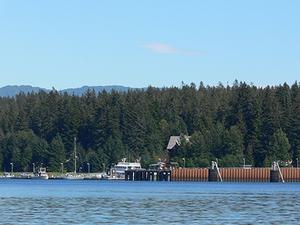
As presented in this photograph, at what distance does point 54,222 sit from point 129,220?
5341mm

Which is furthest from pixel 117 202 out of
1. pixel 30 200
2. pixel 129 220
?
pixel 129 220

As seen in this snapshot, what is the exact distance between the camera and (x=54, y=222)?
8000cm

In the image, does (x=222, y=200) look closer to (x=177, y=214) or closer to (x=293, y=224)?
(x=177, y=214)

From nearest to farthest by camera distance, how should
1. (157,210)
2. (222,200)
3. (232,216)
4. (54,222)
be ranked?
(54,222)
(232,216)
(157,210)
(222,200)

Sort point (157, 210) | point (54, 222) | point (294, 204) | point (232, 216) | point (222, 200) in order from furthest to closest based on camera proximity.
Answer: point (222, 200) < point (294, 204) < point (157, 210) < point (232, 216) < point (54, 222)

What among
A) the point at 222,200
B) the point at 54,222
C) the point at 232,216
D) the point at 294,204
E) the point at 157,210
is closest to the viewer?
the point at 54,222

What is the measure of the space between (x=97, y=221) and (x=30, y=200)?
33342 mm

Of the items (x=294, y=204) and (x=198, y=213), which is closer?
(x=198, y=213)

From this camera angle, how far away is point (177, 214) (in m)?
90.2

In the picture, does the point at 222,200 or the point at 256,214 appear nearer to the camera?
the point at 256,214

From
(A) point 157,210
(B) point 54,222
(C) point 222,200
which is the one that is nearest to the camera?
(B) point 54,222

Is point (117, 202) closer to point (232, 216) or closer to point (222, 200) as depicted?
point (222, 200)

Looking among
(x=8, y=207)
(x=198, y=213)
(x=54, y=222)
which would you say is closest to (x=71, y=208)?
(x=8, y=207)

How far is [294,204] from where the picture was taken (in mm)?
107062
